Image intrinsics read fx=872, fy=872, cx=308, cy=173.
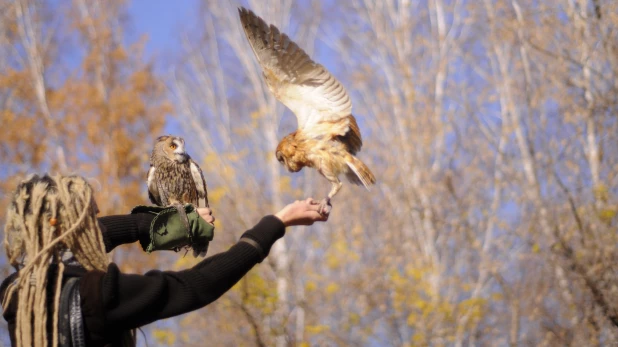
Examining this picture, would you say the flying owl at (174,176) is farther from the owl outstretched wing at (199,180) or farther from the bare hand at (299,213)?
the bare hand at (299,213)

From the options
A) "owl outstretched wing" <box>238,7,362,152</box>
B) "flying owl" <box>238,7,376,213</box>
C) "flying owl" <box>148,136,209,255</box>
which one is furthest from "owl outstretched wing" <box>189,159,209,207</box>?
"owl outstretched wing" <box>238,7,362,152</box>

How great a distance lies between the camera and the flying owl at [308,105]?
4863 mm

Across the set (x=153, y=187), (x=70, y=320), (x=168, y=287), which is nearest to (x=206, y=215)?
(x=168, y=287)

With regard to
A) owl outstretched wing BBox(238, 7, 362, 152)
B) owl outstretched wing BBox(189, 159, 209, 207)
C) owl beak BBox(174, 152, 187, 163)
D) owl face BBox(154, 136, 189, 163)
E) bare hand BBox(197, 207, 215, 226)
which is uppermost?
owl outstretched wing BBox(238, 7, 362, 152)

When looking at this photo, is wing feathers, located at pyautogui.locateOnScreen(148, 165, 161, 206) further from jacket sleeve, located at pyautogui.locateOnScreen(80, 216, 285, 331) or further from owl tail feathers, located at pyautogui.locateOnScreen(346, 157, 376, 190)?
jacket sleeve, located at pyautogui.locateOnScreen(80, 216, 285, 331)

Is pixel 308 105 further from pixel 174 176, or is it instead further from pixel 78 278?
pixel 78 278

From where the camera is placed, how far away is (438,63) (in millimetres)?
18281

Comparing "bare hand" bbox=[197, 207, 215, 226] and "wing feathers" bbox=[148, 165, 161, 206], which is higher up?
"wing feathers" bbox=[148, 165, 161, 206]

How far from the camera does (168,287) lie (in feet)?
8.03

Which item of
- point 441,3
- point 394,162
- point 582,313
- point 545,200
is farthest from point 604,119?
point 441,3

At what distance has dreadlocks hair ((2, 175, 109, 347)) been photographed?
2.38 m

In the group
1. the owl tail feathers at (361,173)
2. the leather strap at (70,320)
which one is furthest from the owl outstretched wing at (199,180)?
the leather strap at (70,320)

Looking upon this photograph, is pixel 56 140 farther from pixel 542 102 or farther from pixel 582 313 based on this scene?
pixel 582 313

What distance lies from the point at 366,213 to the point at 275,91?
16.5 metres
